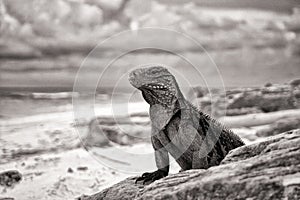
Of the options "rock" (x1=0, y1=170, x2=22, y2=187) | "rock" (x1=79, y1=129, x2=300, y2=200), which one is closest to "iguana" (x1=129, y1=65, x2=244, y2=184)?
"rock" (x1=79, y1=129, x2=300, y2=200)

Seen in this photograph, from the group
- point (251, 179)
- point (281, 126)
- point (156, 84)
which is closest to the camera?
point (251, 179)

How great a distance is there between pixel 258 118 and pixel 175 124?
5494mm

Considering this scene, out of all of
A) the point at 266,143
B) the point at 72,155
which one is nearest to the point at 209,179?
the point at 266,143

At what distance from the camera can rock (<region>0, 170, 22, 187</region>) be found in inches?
251

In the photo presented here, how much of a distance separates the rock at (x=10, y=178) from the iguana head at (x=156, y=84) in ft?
13.5

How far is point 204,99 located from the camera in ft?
21.5

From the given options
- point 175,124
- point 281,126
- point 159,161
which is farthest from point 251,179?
point 281,126

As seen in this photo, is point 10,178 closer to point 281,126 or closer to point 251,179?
point 251,179

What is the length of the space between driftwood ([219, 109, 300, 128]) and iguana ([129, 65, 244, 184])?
467 centimetres

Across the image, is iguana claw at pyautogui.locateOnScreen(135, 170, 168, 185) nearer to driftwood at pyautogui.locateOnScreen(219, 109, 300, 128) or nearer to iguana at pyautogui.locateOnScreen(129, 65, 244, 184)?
iguana at pyautogui.locateOnScreen(129, 65, 244, 184)

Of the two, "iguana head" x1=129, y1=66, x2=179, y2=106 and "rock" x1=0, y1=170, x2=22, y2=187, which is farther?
"rock" x1=0, y1=170, x2=22, y2=187

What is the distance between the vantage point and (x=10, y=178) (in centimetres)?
641

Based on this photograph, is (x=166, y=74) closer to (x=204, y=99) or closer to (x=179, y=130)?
(x=179, y=130)

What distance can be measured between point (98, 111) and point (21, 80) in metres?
1.66
